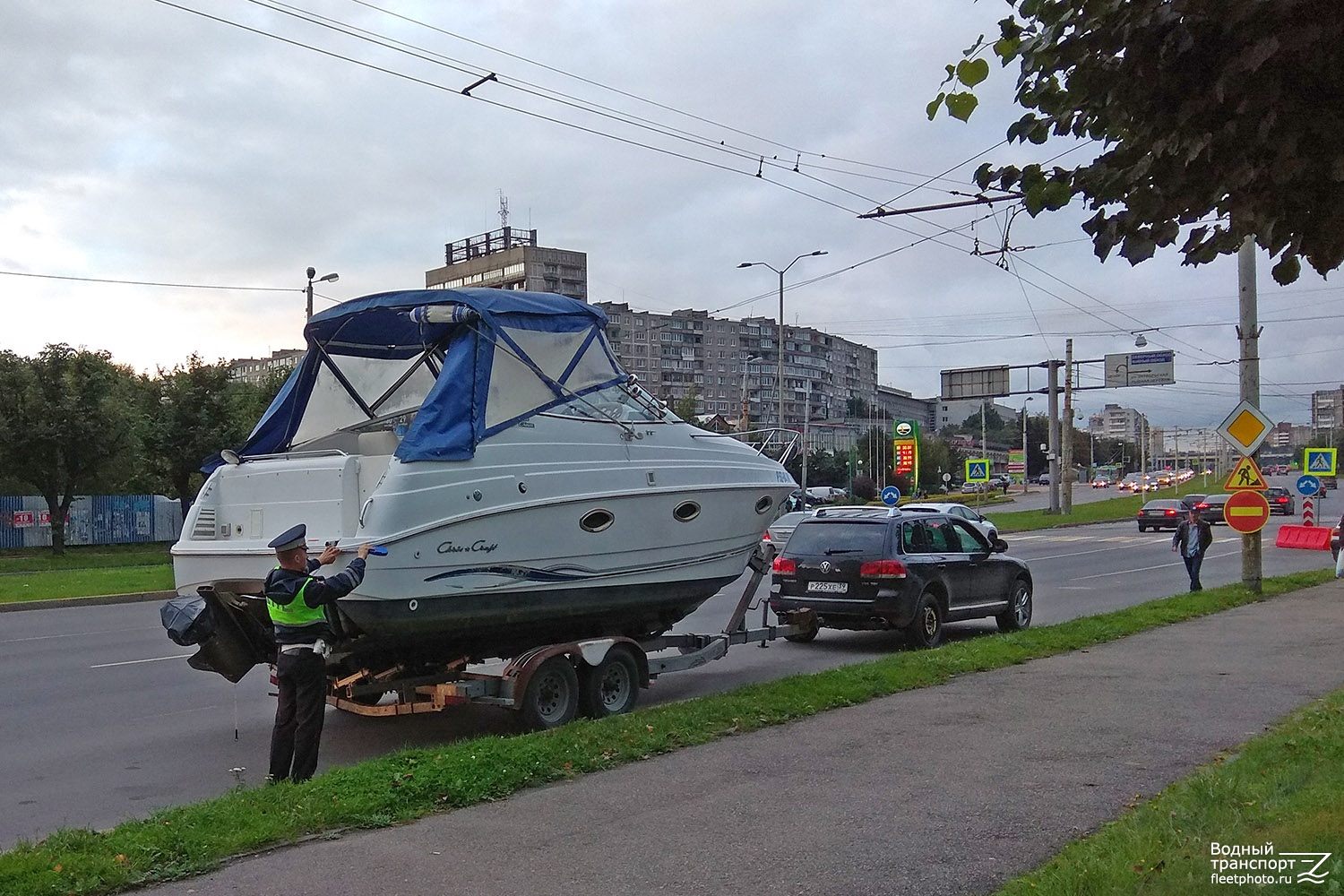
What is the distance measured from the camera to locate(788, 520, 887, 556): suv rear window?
13828mm

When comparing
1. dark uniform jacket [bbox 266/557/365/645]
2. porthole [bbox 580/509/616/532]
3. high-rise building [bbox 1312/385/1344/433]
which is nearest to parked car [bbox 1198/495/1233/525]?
porthole [bbox 580/509/616/532]

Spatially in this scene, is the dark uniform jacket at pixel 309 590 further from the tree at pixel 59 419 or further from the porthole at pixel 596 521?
the tree at pixel 59 419

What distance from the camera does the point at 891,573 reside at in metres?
13.5

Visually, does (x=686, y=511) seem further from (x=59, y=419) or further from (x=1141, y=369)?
(x=1141, y=369)

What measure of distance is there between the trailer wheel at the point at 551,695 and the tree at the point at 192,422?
101 ft

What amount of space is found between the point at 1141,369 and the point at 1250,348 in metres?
31.4

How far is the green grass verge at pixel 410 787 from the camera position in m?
5.29

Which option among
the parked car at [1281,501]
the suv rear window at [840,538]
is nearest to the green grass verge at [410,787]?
the suv rear window at [840,538]

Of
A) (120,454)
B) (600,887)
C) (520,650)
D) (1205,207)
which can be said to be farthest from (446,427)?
(120,454)

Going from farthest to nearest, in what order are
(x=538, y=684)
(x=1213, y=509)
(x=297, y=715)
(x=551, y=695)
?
(x=1213, y=509)
(x=551, y=695)
(x=538, y=684)
(x=297, y=715)

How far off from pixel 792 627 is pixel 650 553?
3.08 m

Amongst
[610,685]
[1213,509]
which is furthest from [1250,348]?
[1213,509]

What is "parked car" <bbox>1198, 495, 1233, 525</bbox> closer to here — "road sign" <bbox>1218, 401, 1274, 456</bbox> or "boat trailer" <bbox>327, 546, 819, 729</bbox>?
"road sign" <bbox>1218, 401, 1274, 456</bbox>

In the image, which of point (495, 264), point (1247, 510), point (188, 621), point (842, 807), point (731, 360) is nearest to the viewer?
point (842, 807)
